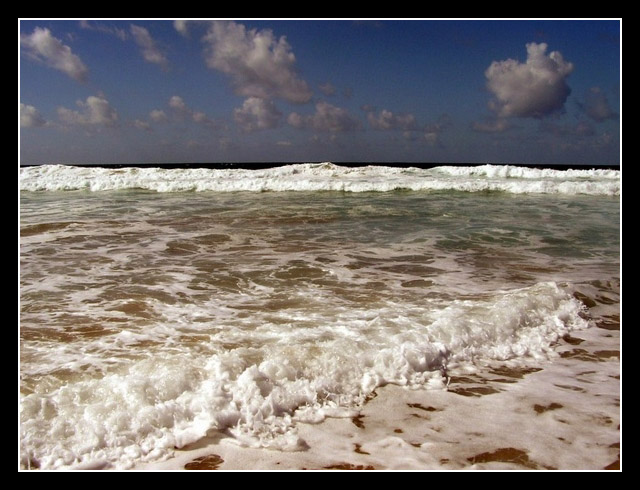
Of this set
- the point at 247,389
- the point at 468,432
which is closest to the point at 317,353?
the point at 247,389

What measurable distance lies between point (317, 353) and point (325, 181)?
20.1 meters

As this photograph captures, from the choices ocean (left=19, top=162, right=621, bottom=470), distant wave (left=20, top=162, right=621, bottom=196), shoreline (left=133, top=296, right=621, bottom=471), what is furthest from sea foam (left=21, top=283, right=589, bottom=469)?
distant wave (left=20, top=162, right=621, bottom=196)

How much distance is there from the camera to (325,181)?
23141mm

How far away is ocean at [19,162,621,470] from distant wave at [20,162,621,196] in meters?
13.5

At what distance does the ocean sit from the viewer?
253 cm

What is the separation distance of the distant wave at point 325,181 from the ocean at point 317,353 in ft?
44.3

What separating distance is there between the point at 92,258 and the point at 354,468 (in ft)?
19.1

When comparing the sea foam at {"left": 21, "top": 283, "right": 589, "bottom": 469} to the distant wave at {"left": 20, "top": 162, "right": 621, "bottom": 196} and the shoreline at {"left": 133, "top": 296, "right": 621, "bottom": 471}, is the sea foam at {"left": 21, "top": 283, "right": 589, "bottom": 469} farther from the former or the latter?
the distant wave at {"left": 20, "top": 162, "right": 621, "bottom": 196}

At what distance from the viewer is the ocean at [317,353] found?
8.29 ft

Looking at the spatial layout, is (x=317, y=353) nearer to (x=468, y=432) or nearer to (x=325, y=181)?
(x=468, y=432)

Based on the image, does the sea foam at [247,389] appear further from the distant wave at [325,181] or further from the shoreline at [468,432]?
the distant wave at [325,181]

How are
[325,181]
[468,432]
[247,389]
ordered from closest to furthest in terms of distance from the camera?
[468,432], [247,389], [325,181]
